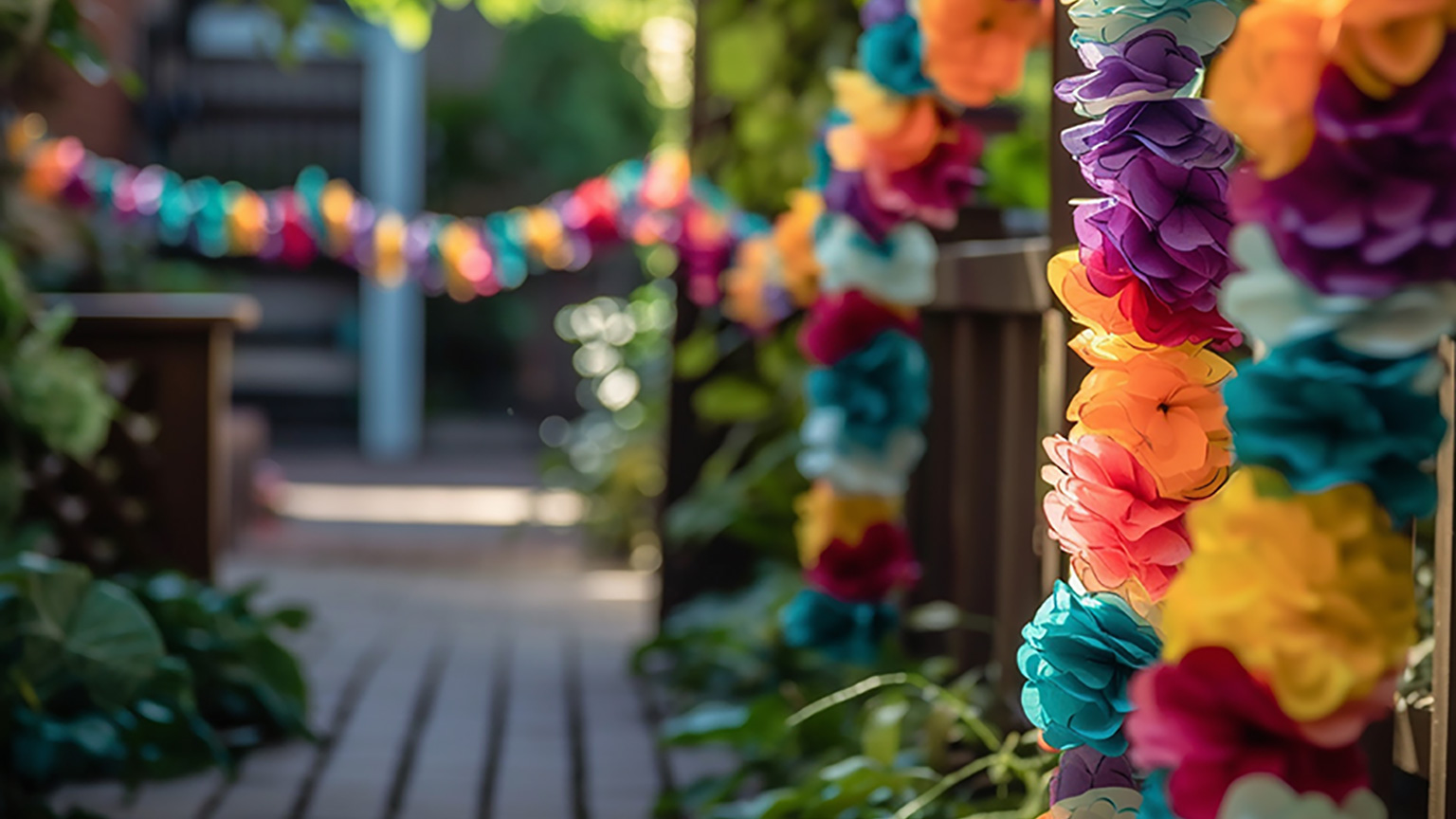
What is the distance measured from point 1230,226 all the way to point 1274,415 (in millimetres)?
313

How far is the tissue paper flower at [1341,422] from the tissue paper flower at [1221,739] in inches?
3.6

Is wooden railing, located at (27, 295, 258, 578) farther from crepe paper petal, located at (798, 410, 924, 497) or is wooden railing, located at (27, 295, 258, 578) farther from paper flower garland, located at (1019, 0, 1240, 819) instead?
paper flower garland, located at (1019, 0, 1240, 819)

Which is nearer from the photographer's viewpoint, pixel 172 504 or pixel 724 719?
pixel 724 719

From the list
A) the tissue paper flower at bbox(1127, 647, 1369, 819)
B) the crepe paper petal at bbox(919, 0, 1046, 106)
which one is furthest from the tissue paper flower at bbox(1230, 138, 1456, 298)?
the crepe paper petal at bbox(919, 0, 1046, 106)

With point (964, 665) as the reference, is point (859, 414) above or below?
above

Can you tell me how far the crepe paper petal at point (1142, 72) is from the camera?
0.93m

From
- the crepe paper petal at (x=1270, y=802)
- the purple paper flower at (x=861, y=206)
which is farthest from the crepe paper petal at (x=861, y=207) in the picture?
the crepe paper petal at (x=1270, y=802)


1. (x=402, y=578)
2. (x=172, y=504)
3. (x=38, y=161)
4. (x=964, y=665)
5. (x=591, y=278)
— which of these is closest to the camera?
(x=964, y=665)

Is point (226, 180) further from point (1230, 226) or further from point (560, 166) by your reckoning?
point (1230, 226)

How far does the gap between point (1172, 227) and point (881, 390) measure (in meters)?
1.06

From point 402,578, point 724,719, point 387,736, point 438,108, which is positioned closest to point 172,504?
point 387,736

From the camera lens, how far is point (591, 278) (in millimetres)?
9039

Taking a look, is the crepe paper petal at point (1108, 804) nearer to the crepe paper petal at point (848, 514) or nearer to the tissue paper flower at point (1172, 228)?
the tissue paper flower at point (1172, 228)

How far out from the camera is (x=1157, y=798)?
31.0 inches
